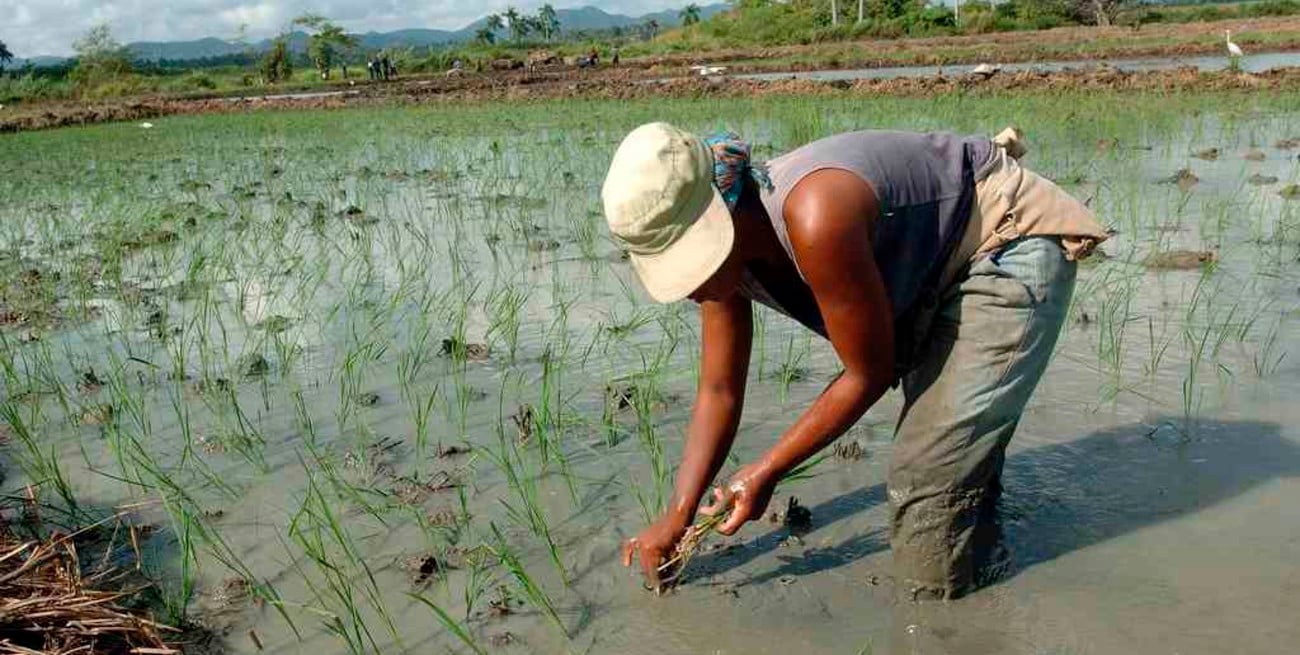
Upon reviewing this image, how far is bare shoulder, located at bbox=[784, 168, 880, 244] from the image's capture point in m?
1.51

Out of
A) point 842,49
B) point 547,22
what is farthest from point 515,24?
point 842,49

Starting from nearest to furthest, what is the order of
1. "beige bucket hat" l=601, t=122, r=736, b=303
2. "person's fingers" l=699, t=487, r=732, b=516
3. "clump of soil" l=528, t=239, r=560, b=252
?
"beige bucket hat" l=601, t=122, r=736, b=303 < "person's fingers" l=699, t=487, r=732, b=516 < "clump of soil" l=528, t=239, r=560, b=252

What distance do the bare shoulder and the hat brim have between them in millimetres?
102

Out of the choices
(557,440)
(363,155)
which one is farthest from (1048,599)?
(363,155)

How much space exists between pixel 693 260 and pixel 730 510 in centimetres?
58

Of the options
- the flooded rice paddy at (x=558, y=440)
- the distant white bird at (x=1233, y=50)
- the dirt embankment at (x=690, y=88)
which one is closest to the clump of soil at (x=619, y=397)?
the flooded rice paddy at (x=558, y=440)

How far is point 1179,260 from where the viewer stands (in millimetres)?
3971

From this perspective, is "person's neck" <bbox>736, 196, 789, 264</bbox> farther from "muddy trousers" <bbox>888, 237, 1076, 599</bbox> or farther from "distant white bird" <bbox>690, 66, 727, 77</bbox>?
"distant white bird" <bbox>690, 66, 727, 77</bbox>

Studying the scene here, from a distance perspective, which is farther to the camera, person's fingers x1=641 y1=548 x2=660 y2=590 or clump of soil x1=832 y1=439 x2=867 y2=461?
clump of soil x1=832 y1=439 x2=867 y2=461

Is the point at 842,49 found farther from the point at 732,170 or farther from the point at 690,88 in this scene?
the point at 732,170

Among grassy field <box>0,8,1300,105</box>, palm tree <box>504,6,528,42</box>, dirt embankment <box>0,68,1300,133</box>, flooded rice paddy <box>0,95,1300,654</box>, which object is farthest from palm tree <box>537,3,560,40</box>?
flooded rice paddy <box>0,95,1300,654</box>

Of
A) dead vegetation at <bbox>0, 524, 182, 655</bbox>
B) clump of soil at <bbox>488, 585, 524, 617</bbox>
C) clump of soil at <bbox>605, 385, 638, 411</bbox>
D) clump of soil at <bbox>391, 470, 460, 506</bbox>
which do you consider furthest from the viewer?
clump of soil at <bbox>605, 385, 638, 411</bbox>

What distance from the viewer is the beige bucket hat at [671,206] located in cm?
148

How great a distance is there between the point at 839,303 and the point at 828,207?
16 centimetres
